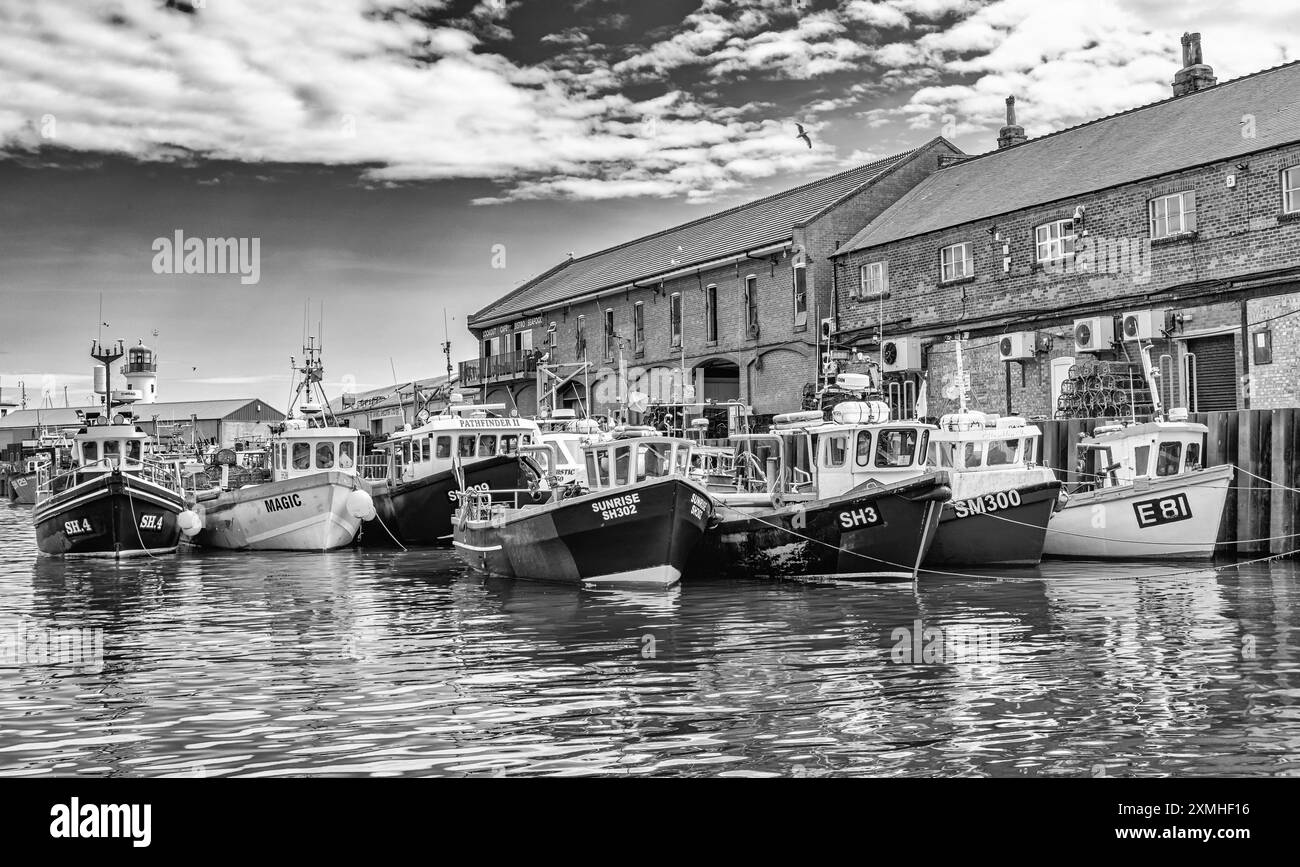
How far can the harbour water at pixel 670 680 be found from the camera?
25.2 feet

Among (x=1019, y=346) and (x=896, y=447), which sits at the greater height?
(x=1019, y=346)

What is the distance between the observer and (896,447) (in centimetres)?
2053

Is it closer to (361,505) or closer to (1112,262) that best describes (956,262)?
(1112,262)

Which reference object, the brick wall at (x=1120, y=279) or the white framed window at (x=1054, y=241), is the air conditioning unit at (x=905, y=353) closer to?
the brick wall at (x=1120, y=279)

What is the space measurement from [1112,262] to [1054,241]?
6.37 ft

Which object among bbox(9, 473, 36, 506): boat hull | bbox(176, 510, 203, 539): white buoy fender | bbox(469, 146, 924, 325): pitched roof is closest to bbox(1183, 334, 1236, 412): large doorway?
bbox(469, 146, 924, 325): pitched roof

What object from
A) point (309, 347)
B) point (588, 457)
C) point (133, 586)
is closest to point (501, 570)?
point (588, 457)

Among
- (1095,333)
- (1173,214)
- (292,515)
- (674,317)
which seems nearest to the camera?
(292,515)

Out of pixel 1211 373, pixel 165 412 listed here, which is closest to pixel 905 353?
pixel 1211 373

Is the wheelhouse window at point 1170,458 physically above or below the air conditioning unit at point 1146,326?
below

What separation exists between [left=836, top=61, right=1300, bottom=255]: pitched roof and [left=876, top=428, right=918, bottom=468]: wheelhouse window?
472 inches

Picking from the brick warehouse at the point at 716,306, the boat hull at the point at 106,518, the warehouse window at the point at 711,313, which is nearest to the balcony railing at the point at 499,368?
the brick warehouse at the point at 716,306

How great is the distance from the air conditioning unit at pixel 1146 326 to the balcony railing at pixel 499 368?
28.8 m
